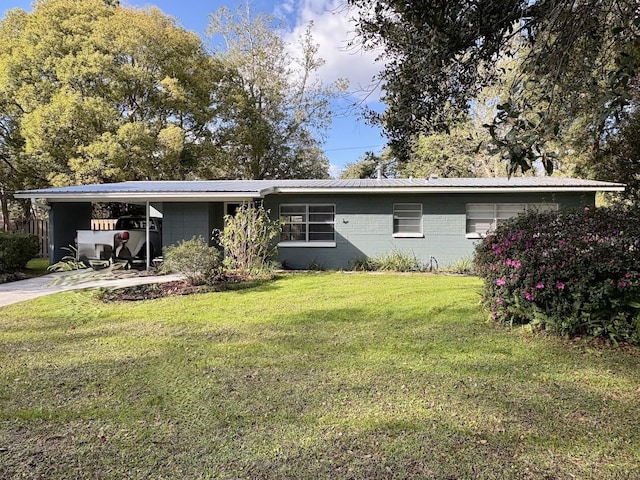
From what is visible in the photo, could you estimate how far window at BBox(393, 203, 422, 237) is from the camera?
14523mm

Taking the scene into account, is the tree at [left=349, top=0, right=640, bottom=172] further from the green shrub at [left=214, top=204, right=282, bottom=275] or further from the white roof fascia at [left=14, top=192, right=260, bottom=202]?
the white roof fascia at [left=14, top=192, right=260, bottom=202]

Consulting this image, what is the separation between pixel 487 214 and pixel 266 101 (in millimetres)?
18396

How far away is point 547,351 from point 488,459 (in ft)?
9.17

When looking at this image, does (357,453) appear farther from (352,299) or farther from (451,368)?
(352,299)

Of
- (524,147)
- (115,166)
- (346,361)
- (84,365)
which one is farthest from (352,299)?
(115,166)

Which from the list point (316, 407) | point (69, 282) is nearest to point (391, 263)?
point (69, 282)

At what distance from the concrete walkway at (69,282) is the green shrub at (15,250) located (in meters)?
0.86

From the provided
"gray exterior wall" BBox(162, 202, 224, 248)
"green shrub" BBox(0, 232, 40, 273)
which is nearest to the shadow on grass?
"green shrub" BBox(0, 232, 40, 273)

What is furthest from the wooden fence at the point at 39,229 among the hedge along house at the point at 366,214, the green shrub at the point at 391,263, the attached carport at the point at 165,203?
the green shrub at the point at 391,263

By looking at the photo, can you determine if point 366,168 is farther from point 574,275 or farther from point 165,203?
point 574,275

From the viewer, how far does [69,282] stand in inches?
424

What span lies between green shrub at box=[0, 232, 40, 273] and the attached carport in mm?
1262

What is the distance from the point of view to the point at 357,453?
2869 mm

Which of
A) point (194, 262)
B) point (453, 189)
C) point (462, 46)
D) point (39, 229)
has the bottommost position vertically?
point (194, 262)
